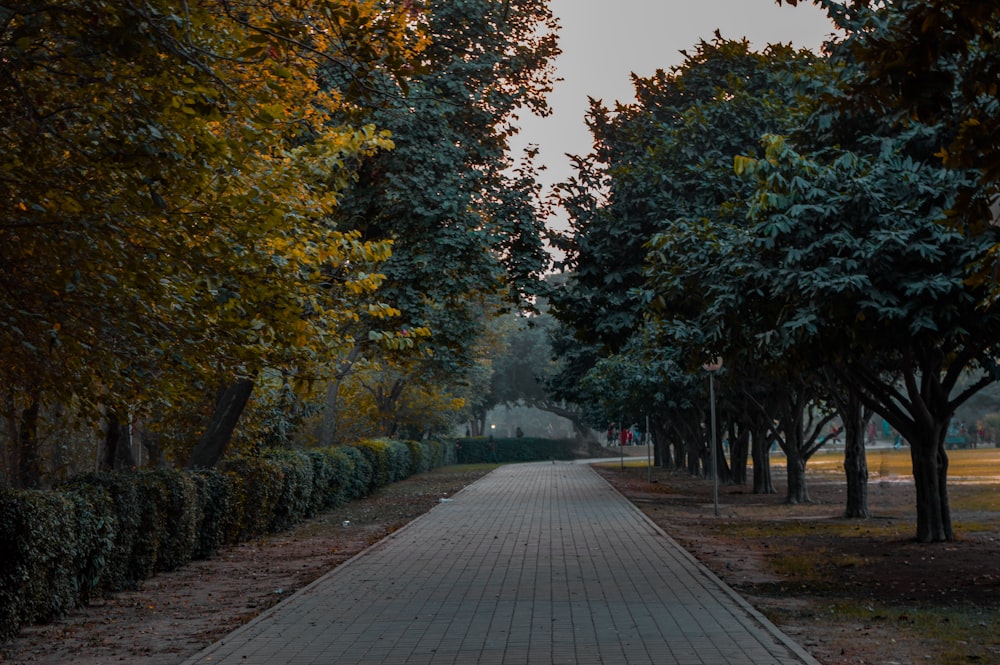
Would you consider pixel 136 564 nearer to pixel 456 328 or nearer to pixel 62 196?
pixel 62 196

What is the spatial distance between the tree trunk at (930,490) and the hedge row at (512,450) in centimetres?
6768

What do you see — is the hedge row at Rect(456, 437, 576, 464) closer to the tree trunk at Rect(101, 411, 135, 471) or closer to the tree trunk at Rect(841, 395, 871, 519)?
the tree trunk at Rect(841, 395, 871, 519)

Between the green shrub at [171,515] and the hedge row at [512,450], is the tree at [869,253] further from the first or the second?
the hedge row at [512,450]

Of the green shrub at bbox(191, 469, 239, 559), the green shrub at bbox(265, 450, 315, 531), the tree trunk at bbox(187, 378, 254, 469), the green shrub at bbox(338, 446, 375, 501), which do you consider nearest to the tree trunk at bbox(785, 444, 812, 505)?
the green shrub at bbox(338, 446, 375, 501)

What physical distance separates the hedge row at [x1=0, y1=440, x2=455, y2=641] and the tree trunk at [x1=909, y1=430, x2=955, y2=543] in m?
10.3

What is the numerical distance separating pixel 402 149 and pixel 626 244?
14.7 feet

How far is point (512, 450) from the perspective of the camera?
296 feet

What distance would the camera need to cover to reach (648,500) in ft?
101

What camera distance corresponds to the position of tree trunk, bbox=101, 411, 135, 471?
2044 cm

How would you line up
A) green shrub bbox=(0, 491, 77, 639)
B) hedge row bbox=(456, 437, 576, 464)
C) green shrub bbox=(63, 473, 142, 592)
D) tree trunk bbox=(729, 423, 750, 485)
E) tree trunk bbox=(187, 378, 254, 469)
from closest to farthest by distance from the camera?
1. green shrub bbox=(0, 491, 77, 639)
2. green shrub bbox=(63, 473, 142, 592)
3. tree trunk bbox=(187, 378, 254, 469)
4. tree trunk bbox=(729, 423, 750, 485)
5. hedge row bbox=(456, 437, 576, 464)

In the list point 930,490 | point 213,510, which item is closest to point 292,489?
point 213,510

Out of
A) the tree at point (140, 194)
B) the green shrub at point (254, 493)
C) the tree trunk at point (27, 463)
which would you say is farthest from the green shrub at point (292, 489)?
the tree at point (140, 194)

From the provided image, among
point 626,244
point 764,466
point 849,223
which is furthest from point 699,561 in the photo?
point 764,466

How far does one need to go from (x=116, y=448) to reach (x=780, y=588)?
13.4m
